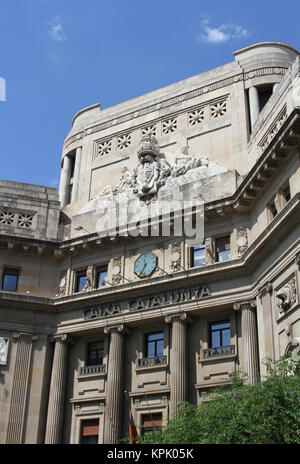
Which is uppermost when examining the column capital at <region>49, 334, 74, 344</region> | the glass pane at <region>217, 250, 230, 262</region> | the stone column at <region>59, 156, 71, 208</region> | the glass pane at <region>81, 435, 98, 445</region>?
the stone column at <region>59, 156, 71, 208</region>

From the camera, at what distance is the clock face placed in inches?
1371

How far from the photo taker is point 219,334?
32.2 m

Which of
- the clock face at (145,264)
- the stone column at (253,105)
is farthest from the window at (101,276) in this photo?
the stone column at (253,105)

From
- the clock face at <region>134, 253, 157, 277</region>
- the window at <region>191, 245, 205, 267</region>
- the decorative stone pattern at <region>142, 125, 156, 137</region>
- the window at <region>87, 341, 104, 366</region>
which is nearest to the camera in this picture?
the window at <region>191, 245, 205, 267</region>

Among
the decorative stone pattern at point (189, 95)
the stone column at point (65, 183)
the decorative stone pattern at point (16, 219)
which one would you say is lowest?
the decorative stone pattern at point (16, 219)

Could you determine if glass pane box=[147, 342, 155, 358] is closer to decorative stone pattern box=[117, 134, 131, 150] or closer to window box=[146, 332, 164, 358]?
window box=[146, 332, 164, 358]

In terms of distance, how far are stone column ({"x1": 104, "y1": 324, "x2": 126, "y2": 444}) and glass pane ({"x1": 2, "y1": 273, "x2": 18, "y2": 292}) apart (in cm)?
690

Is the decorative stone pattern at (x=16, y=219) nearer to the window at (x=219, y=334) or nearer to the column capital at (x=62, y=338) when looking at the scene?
the column capital at (x=62, y=338)

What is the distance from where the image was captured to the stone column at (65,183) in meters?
42.6

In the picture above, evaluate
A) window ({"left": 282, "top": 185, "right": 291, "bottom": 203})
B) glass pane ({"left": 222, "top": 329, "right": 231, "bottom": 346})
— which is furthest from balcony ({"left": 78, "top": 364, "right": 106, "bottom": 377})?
window ({"left": 282, "top": 185, "right": 291, "bottom": 203})

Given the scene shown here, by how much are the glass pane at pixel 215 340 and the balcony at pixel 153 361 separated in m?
2.63

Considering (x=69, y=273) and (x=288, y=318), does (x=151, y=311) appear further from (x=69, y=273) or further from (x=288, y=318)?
(x=288, y=318)
